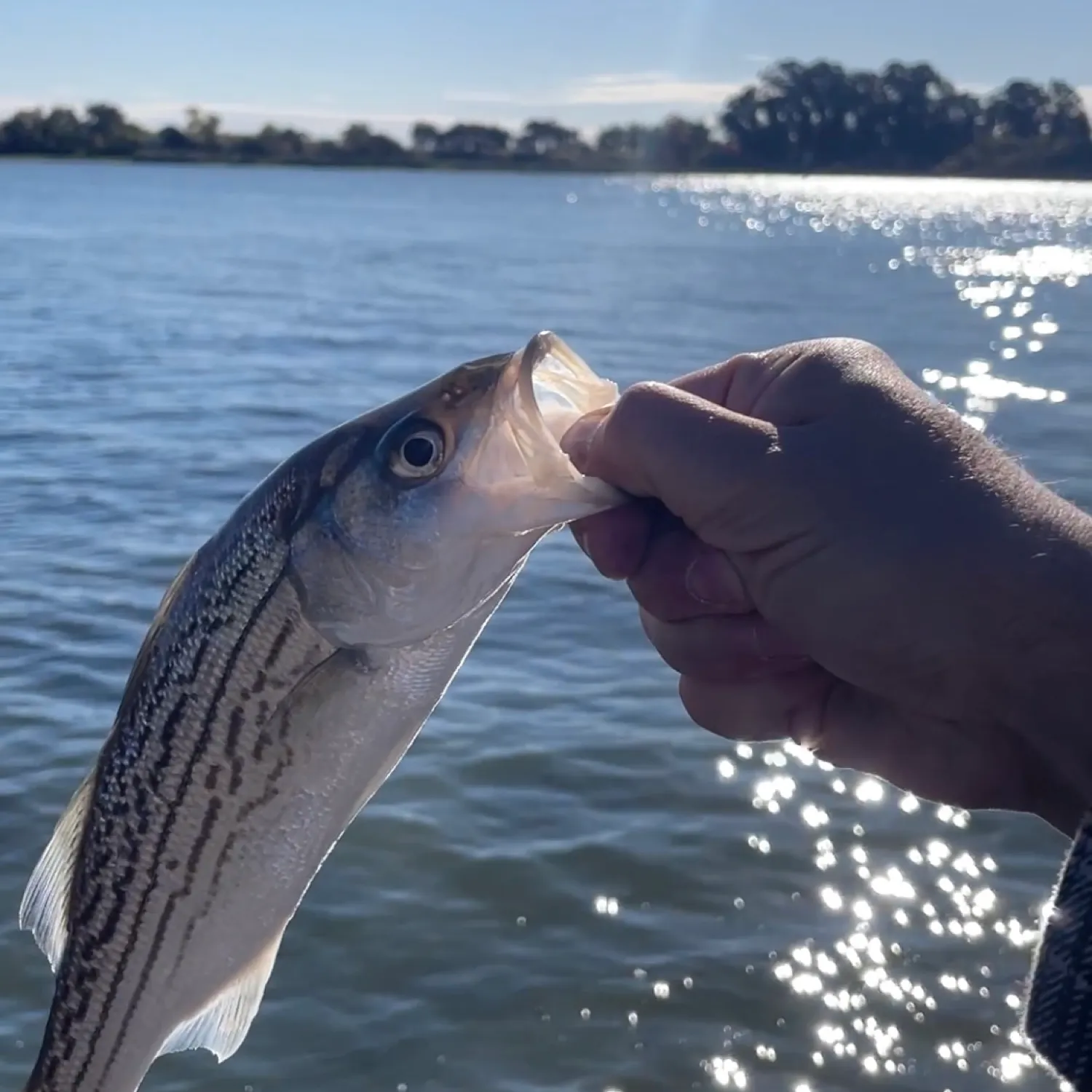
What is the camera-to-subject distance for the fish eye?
351 centimetres

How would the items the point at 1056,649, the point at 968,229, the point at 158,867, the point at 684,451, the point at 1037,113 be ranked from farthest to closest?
1. the point at 1037,113
2. the point at 968,229
3. the point at 158,867
4. the point at 684,451
5. the point at 1056,649

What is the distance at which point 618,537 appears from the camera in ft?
12.6

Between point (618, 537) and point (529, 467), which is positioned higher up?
point (529, 467)

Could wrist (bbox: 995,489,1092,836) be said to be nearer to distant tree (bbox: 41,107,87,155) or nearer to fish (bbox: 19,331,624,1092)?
fish (bbox: 19,331,624,1092)

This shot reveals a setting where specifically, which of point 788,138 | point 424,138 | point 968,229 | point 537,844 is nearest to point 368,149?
point 424,138

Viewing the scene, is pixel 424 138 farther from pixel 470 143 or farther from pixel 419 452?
pixel 419 452

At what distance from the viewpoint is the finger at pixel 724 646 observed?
3.98m

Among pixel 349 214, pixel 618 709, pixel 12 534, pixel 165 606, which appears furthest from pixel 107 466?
pixel 349 214

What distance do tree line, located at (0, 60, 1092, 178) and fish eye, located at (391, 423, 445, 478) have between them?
13902cm

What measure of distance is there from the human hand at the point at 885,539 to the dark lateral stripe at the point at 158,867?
0.95 meters

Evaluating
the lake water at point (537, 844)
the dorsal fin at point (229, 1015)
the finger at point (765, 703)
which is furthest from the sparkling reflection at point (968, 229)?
the dorsal fin at point (229, 1015)

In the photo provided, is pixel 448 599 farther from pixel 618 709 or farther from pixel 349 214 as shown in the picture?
pixel 349 214

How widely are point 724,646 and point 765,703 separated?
0.29m

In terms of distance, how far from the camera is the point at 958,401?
965 inches
